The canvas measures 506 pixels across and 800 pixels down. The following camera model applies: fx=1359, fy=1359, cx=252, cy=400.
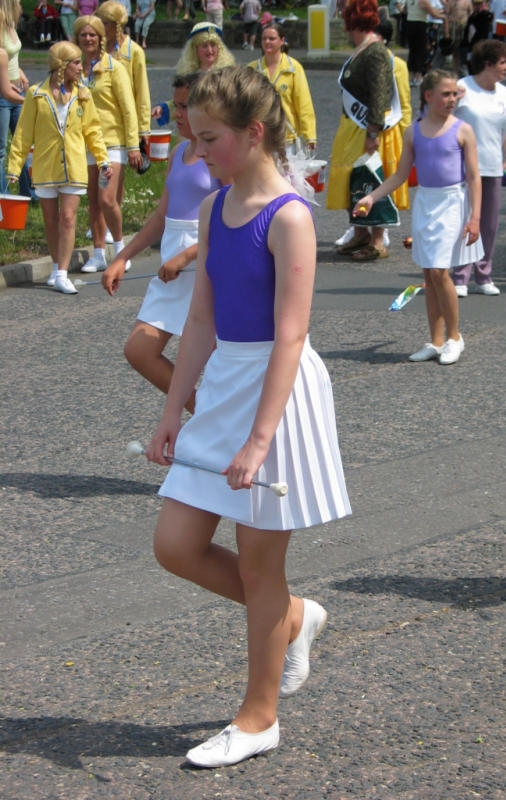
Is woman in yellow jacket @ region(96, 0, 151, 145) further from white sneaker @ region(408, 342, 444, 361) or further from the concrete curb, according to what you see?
white sneaker @ region(408, 342, 444, 361)

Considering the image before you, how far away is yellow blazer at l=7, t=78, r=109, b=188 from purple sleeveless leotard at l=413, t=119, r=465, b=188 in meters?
3.38

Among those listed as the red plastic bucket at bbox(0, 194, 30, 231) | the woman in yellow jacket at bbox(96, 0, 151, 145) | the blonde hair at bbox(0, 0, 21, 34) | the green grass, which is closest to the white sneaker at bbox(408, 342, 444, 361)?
the red plastic bucket at bbox(0, 194, 30, 231)

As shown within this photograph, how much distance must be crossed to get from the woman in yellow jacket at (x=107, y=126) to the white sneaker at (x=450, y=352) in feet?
13.5

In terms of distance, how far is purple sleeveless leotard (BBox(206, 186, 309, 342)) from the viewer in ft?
11.3

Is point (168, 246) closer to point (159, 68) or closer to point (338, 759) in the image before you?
point (338, 759)

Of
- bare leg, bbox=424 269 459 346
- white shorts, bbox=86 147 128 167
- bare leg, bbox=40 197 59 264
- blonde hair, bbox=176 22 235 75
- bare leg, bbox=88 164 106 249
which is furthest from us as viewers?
white shorts, bbox=86 147 128 167

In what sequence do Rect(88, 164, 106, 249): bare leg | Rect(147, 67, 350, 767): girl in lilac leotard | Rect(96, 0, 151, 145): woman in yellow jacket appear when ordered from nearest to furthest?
Rect(147, 67, 350, 767): girl in lilac leotard, Rect(88, 164, 106, 249): bare leg, Rect(96, 0, 151, 145): woman in yellow jacket

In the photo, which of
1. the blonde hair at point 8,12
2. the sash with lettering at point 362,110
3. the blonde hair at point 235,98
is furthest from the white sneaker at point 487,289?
the blonde hair at point 235,98

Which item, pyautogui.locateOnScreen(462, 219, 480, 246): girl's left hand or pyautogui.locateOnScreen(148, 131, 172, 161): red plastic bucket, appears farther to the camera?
pyautogui.locateOnScreen(148, 131, 172, 161): red plastic bucket

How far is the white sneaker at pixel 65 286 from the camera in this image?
1080cm

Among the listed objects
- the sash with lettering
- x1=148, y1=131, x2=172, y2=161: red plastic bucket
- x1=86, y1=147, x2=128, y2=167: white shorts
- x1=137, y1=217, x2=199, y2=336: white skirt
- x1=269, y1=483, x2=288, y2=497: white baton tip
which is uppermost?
x1=269, y1=483, x2=288, y2=497: white baton tip

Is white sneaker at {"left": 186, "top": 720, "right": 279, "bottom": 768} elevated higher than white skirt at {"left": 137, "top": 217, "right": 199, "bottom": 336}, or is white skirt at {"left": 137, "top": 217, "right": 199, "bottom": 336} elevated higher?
white skirt at {"left": 137, "top": 217, "right": 199, "bottom": 336}

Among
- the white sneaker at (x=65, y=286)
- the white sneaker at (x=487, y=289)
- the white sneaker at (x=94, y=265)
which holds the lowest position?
the white sneaker at (x=94, y=265)

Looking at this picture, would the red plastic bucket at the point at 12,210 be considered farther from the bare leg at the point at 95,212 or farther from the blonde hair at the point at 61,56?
the bare leg at the point at 95,212
